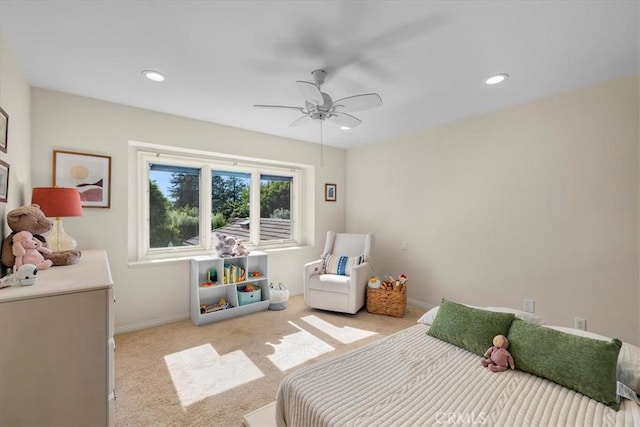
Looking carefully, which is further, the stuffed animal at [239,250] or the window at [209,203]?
the stuffed animal at [239,250]

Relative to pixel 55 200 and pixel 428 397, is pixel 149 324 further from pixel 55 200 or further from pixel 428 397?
pixel 428 397

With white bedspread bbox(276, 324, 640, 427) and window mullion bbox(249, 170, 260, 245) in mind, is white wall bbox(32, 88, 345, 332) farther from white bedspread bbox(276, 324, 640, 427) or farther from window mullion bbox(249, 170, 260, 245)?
white bedspread bbox(276, 324, 640, 427)

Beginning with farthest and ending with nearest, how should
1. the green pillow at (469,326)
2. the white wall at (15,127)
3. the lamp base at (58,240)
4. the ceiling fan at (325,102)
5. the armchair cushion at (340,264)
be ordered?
1. the armchair cushion at (340,264)
2. the lamp base at (58,240)
3. the ceiling fan at (325,102)
4. the white wall at (15,127)
5. the green pillow at (469,326)

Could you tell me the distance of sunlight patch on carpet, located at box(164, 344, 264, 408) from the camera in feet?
6.62

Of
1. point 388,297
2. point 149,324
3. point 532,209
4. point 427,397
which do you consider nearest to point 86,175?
point 149,324

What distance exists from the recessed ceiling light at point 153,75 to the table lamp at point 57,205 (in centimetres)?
107

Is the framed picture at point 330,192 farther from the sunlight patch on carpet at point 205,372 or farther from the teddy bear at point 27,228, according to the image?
the teddy bear at point 27,228

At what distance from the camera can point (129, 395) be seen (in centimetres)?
197

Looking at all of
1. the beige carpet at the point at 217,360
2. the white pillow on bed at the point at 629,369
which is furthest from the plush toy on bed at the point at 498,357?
the beige carpet at the point at 217,360

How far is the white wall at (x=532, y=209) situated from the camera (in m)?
2.36

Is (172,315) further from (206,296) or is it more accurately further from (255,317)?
(255,317)

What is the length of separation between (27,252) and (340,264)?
2960 mm

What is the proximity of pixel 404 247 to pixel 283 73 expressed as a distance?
9.35 ft

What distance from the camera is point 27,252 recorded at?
159 cm
